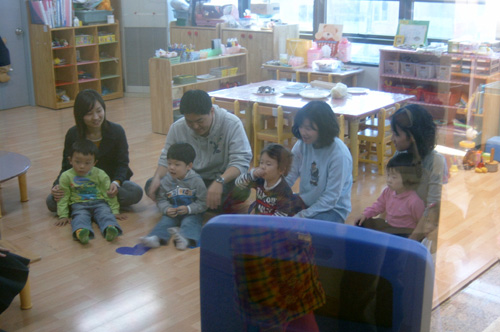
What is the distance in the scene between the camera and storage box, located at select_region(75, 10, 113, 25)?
5.14m

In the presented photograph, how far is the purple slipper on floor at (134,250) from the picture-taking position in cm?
230

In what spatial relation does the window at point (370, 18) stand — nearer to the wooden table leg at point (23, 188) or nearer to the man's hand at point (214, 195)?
the man's hand at point (214, 195)

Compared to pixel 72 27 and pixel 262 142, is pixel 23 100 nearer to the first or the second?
pixel 72 27

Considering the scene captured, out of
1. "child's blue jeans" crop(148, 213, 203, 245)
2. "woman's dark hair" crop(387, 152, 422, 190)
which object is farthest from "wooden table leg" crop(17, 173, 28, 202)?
"woman's dark hair" crop(387, 152, 422, 190)

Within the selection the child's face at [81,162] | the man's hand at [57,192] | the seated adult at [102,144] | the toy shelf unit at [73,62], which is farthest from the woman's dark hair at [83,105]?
the toy shelf unit at [73,62]

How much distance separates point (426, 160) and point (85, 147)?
→ 5.69ft

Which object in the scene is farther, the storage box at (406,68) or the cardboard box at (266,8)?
the cardboard box at (266,8)

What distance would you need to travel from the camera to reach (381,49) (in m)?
4.05

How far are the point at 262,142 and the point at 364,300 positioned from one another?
2.50 m

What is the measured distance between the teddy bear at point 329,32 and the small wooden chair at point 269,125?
1422 millimetres

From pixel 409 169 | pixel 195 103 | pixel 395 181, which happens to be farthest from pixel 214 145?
pixel 409 169

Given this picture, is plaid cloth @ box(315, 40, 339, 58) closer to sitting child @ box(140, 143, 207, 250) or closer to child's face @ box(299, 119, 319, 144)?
sitting child @ box(140, 143, 207, 250)

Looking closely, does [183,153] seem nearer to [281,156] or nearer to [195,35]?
[281,156]

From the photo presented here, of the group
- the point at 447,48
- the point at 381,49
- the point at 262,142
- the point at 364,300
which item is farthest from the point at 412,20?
the point at 364,300
